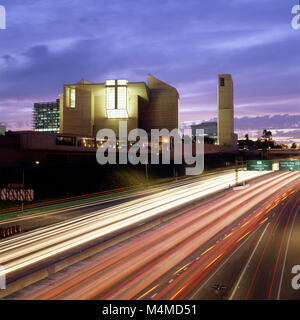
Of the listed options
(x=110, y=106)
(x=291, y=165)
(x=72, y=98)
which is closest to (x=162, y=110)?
(x=110, y=106)

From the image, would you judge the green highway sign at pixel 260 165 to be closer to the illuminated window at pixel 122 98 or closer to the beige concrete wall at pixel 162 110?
the illuminated window at pixel 122 98

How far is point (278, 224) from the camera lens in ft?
96.8

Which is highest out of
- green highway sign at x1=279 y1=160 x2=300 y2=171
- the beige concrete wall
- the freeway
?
the beige concrete wall

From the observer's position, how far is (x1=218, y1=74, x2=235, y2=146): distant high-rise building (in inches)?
5886

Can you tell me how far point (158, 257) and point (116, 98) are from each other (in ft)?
339

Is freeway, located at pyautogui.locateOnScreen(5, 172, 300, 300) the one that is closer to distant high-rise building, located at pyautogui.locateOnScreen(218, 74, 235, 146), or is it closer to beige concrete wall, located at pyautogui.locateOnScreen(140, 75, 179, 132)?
beige concrete wall, located at pyautogui.locateOnScreen(140, 75, 179, 132)

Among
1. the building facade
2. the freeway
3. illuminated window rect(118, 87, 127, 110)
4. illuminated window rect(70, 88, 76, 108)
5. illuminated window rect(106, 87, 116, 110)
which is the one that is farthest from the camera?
illuminated window rect(70, 88, 76, 108)

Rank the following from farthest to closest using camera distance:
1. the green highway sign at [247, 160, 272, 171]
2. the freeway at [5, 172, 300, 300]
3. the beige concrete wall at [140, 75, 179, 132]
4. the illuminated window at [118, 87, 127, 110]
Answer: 1. the beige concrete wall at [140, 75, 179, 132]
2. the illuminated window at [118, 87, 127, 110]
3. the green highway sign at [247, 160, 272, 171]
4. the freeway at [5, 172, 300, 300]

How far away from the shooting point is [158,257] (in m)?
18.8

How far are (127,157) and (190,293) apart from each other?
62.3m

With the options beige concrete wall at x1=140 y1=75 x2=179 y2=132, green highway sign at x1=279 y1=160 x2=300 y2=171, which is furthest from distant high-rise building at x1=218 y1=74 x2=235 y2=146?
green highway sign at x1=279 y1=160 x2=300 y2=171

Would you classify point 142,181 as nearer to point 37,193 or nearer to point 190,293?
point 37,193

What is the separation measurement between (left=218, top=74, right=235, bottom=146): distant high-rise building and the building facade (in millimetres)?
35195
